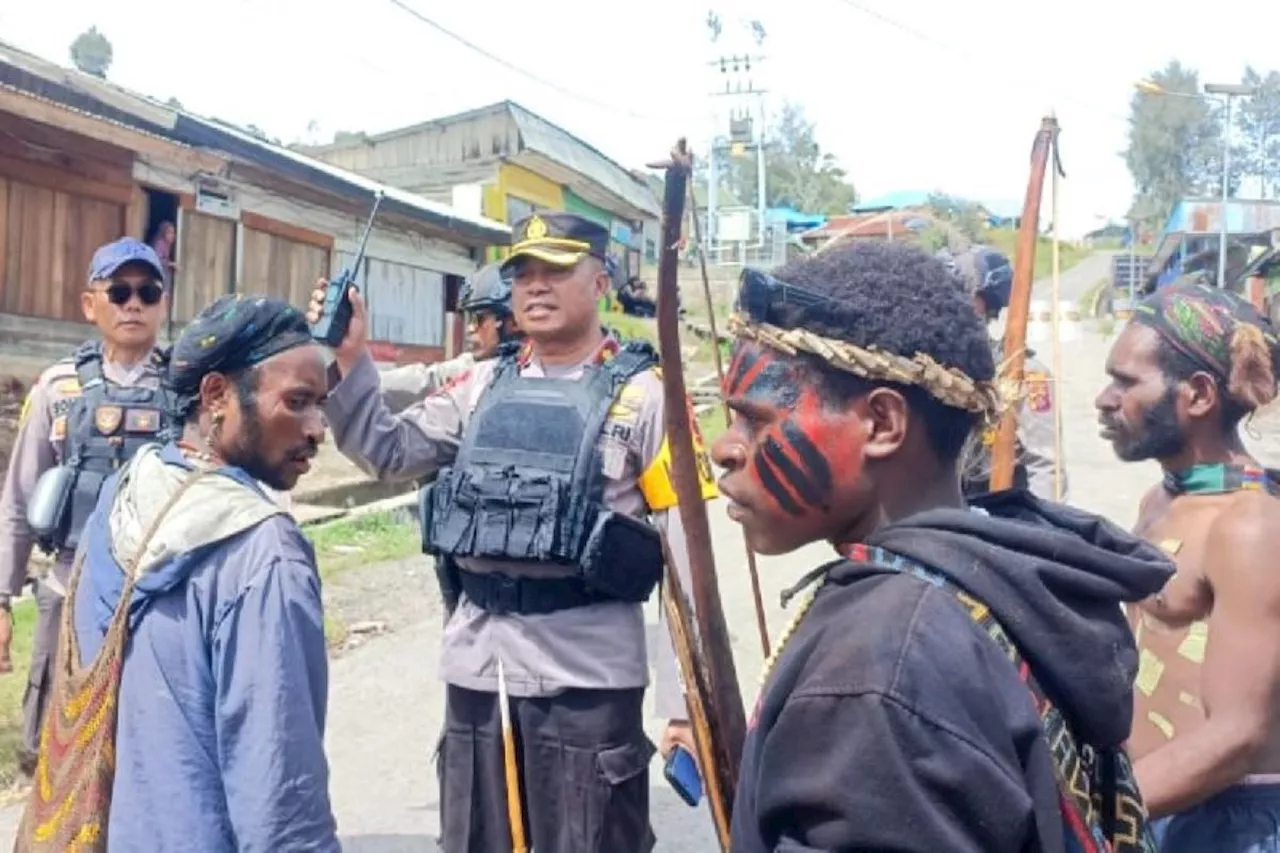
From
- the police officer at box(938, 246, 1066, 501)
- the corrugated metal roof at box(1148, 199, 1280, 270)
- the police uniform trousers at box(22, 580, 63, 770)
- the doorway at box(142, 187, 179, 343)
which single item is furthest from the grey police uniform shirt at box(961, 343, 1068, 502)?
the corrugated metal roof at box(1148, 199, 1280, 270)

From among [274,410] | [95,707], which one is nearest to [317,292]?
A: [274,410]

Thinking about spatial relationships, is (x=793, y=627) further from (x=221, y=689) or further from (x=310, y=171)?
(x=310, y=171)

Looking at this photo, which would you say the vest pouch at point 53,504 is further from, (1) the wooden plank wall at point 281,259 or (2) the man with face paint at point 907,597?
(1) the wooden plank wall at point 281,259

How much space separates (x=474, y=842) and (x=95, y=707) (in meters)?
1.24

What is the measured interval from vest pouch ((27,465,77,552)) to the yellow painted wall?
17.0 m

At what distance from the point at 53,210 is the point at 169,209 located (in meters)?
1.53

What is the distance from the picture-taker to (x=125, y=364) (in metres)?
4.21

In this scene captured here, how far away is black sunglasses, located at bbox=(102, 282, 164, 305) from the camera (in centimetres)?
418

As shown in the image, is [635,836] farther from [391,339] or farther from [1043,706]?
[391,339]

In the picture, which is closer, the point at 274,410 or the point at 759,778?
the point at 759,778

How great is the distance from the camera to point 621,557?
2922 millimetres

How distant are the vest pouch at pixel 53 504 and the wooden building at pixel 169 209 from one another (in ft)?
11.5

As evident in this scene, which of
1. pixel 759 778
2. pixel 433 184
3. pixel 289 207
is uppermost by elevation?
pixel 433 184

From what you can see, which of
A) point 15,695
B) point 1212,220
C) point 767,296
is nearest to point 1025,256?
point 767,296
